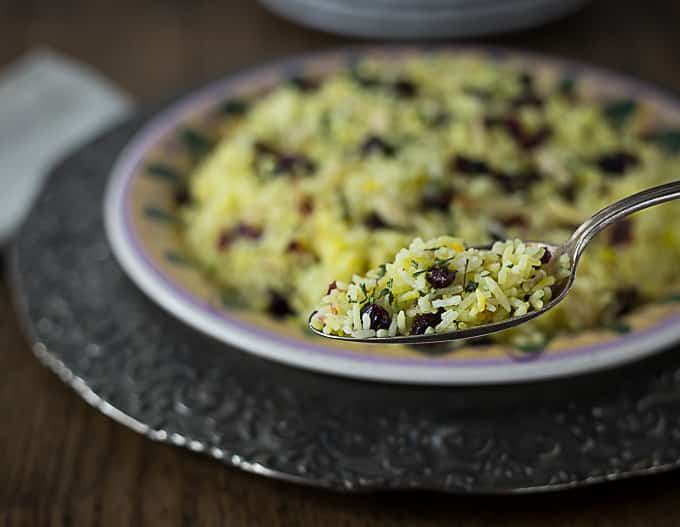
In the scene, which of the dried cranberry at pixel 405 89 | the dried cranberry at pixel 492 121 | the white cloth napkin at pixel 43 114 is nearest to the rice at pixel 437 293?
the dried cranberry at pixel 492 121

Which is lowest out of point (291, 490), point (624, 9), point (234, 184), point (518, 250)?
point (291, 490)

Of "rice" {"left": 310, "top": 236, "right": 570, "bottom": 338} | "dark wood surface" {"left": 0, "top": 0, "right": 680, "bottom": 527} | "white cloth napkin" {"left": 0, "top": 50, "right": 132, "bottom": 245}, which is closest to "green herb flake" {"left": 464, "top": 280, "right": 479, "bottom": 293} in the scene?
"rice" {"left": 310, "top": 236, "right": 570, "bottom": 338}

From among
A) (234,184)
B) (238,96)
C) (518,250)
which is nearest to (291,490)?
(518,250)

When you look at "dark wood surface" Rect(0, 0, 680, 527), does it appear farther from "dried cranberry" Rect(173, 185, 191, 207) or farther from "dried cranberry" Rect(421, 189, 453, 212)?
"dried cranberry" Rect(421, 189, 453, 212)

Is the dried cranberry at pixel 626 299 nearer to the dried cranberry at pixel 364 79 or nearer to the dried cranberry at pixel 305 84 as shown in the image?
the dried cranberry at pixel 364 79

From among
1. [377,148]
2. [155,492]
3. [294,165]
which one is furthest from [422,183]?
[155,492]

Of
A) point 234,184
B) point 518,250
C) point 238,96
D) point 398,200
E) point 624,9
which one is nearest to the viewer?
point 518,250

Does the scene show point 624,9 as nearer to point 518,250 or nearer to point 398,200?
point 398,200
